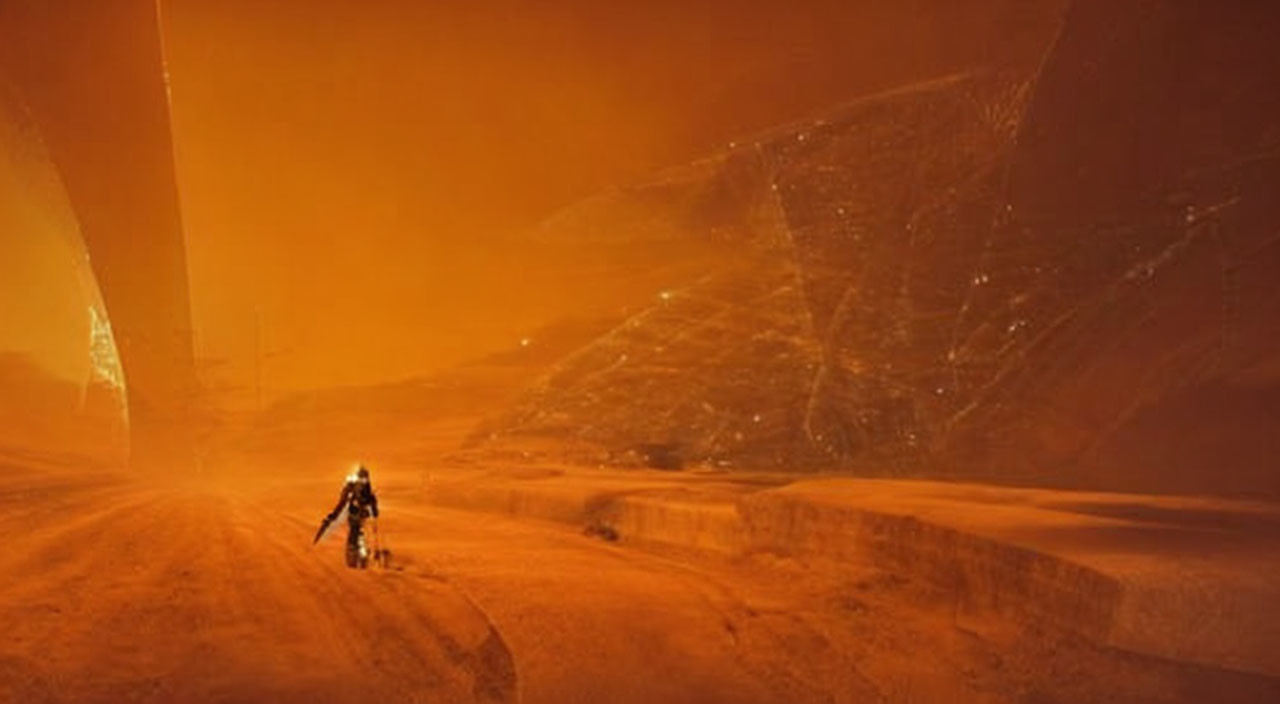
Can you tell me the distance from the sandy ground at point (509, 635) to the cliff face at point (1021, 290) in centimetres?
593

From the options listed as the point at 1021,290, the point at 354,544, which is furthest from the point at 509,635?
the point at 1021,290

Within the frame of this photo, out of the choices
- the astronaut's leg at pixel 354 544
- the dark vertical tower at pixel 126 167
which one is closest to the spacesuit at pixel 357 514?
the astronaut's leg at pixel 354 544

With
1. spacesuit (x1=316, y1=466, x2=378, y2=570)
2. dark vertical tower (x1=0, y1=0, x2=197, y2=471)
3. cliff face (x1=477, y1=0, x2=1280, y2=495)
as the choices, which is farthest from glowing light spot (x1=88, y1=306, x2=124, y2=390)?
spacesuit (x1=316, y1=466, x2=378, y2=570)

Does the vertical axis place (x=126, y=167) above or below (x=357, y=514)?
above

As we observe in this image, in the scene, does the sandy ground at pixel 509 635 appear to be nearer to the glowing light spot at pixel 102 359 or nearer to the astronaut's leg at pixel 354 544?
the astronaut's leg at pixel 354 544

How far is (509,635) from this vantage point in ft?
22.6

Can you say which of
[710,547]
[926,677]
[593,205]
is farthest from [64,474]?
[926,677]

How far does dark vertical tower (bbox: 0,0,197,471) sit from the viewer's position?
22281mm

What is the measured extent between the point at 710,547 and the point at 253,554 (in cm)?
512

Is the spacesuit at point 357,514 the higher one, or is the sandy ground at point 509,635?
the spacesuit at point 357,514

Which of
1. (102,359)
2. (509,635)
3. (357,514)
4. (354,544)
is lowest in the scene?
(509,635)

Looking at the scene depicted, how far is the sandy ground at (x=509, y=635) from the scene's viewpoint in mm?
5586

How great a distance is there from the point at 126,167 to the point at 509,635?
77.4 feet

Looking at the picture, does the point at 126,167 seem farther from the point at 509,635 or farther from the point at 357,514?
the point at 509,635
